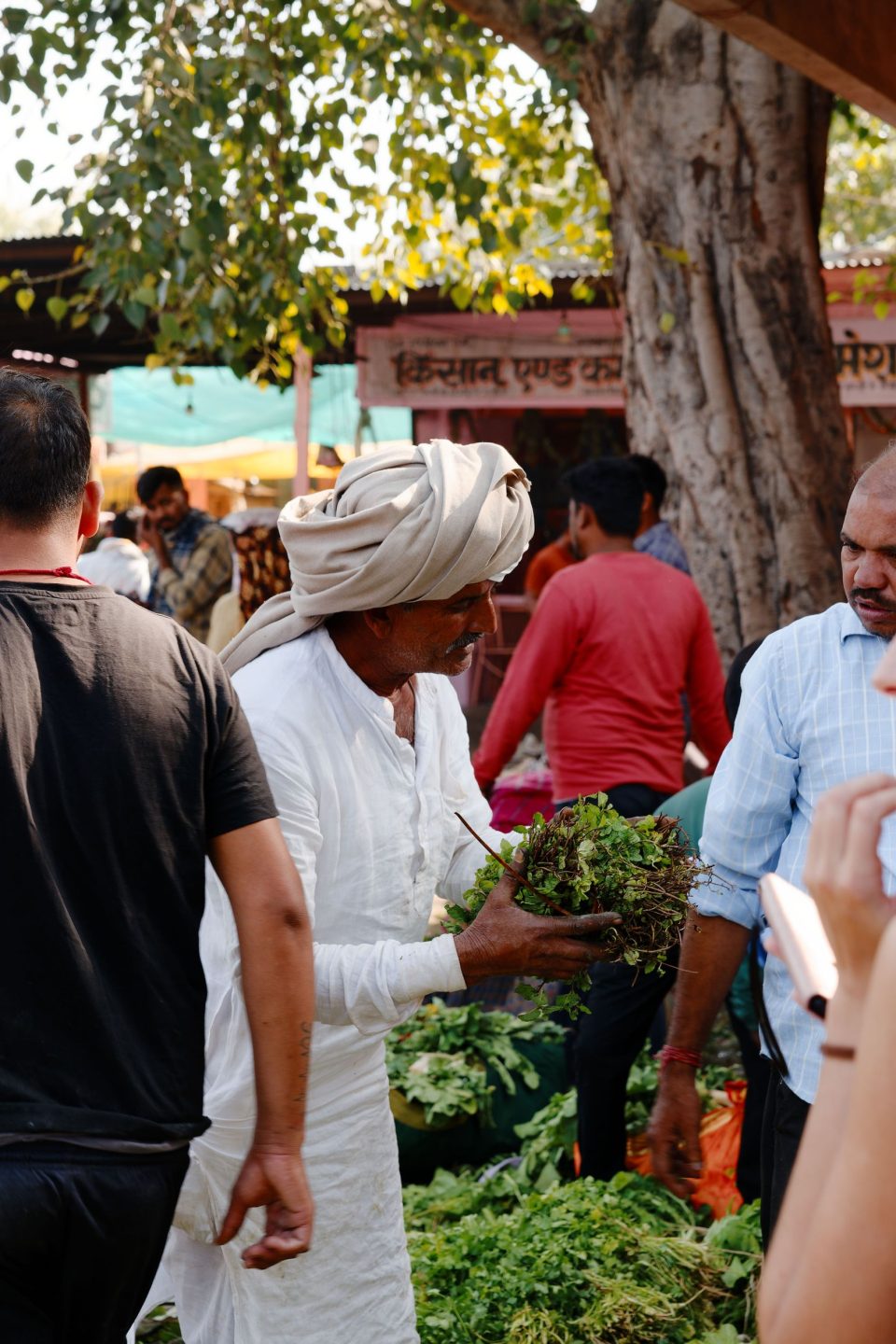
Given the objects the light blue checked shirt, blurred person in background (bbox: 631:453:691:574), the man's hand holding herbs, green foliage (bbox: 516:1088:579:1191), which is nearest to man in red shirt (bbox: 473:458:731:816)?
blurred person in background (bbox: 631:453:691:574)

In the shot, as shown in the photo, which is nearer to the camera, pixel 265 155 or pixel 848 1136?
pixel 848 1136

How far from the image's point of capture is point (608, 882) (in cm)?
266

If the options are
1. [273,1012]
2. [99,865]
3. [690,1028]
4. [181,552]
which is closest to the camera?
[99,865]

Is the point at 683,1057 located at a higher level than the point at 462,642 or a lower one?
lower

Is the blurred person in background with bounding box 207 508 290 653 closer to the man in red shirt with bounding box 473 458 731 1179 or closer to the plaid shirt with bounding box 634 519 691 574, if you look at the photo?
the plaid shirt with bounding box 634 519 691 574

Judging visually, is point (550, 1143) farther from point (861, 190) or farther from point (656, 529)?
point (861, 190)

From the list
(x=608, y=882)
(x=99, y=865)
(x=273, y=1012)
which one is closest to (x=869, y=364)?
(x=608, y=882)

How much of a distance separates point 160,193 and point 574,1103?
13.6ft

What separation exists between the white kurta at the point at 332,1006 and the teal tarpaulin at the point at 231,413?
11.9 meters

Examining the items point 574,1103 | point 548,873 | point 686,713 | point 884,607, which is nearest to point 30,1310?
point 548,873

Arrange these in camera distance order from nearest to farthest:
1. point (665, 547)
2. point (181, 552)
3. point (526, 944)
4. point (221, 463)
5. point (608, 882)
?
point (526, 944) → point (608, 882) → point (665, 547) → point (181, 552) → point (221, 463)

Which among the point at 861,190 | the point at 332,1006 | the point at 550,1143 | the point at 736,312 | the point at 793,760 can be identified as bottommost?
the point at 550,1143

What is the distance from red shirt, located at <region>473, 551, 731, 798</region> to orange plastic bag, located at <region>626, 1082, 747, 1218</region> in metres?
1.20

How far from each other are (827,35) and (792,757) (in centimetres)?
214
